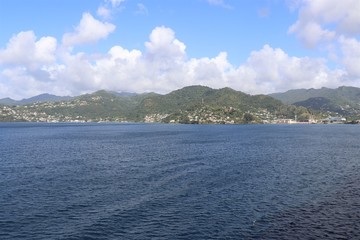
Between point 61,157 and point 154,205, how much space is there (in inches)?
3142

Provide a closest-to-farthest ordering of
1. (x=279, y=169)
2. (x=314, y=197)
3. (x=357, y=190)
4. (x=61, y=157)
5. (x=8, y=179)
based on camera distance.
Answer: (x=314, y=197) < (x=357, y=190) < (x=8, y=179) < (x=279, y=169) < (x=61, y=157)

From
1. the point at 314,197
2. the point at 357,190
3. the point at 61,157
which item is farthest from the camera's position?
the point at 61,157

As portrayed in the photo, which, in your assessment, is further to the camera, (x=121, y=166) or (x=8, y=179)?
(x=121, y=166)

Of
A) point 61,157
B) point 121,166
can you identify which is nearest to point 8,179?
point 121,166

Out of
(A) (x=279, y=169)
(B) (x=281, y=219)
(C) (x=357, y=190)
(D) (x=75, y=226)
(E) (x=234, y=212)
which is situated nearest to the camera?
(D) (x=75, y=226)

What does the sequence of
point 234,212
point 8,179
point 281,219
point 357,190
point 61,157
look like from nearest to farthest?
point 281,219, point 234,212, point 357,190, point 8,179, point 61,157

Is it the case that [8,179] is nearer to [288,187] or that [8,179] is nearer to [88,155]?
→ [88,155]

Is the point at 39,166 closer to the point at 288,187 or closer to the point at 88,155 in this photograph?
the point at 88,155

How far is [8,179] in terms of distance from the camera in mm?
90062

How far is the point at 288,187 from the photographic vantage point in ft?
275

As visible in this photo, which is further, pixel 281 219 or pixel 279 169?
pixel 279 169

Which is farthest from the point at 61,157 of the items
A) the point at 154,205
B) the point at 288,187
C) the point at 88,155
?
the point at 288,187

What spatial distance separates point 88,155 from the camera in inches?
5610

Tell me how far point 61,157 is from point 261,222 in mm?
97777
